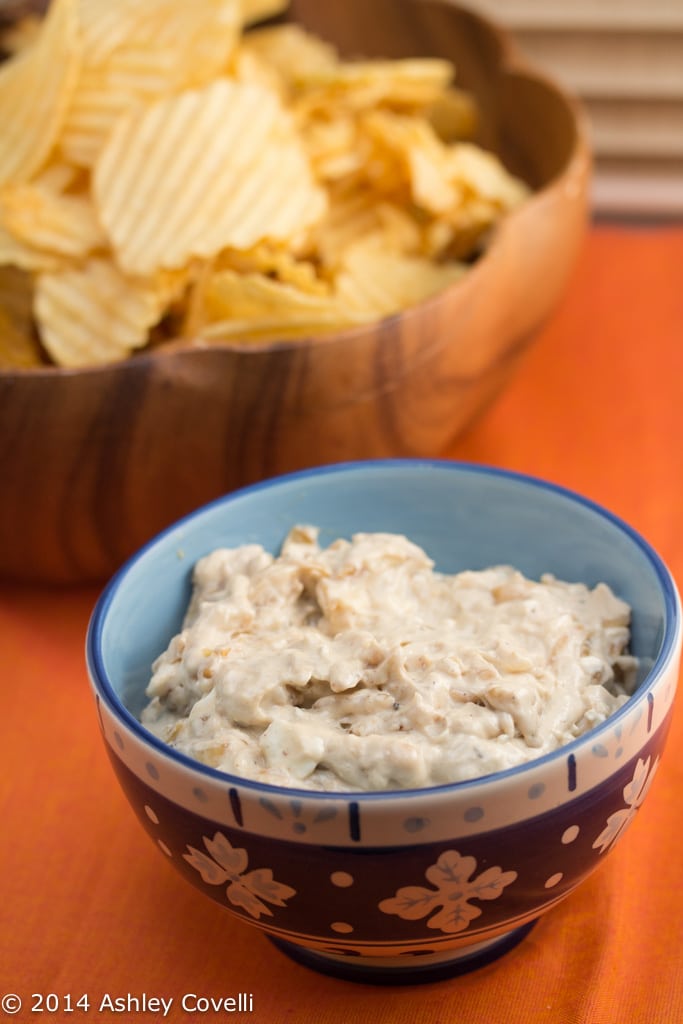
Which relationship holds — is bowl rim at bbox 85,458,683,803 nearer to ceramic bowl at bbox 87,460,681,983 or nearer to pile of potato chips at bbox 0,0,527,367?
ceramic bowl at bbox 87,460,681,983

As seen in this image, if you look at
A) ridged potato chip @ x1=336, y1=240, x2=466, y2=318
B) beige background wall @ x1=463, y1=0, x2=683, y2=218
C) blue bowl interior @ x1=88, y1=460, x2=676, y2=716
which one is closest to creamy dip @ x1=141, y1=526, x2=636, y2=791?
blue bowl interior @ x1=88, y1=460, x2=676, y2=716

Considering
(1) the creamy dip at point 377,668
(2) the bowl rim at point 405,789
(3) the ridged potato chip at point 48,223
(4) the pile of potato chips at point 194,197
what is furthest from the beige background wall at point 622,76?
(1) the creamy dip at point 377,668

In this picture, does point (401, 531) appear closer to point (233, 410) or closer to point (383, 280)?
point (233, 410)

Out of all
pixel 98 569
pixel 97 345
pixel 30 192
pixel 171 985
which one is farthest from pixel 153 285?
pixel 171 985

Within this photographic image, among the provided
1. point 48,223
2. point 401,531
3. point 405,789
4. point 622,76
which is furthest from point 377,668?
point 622,76

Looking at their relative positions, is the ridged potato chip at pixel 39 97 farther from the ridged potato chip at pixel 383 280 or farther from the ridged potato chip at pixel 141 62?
the ridged potato chip at pixel 383 280

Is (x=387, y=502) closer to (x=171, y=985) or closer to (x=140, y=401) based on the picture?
(x=140, y=401)
